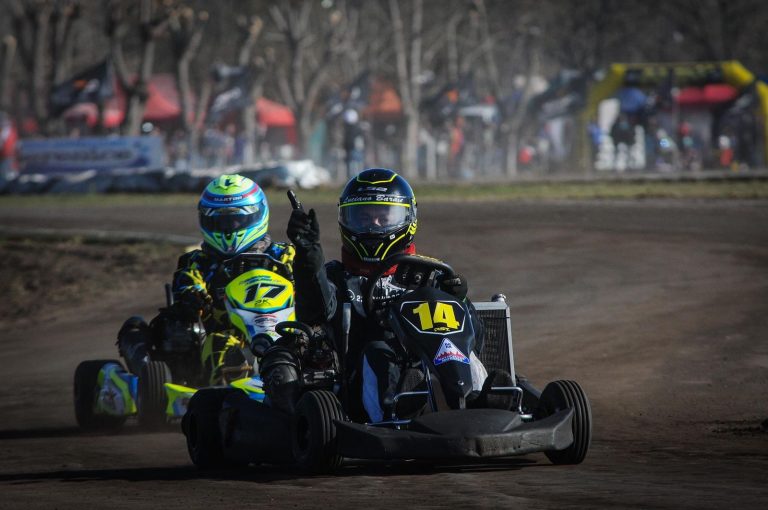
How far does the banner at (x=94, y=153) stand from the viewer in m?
34.7

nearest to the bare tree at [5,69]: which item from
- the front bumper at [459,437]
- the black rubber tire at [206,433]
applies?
the black rubber tire at [206,433]

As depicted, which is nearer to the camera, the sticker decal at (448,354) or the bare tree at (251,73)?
the sticker decal at (448,354)

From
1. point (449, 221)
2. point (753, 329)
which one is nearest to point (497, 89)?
point (449, 221)

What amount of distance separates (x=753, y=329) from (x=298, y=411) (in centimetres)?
623

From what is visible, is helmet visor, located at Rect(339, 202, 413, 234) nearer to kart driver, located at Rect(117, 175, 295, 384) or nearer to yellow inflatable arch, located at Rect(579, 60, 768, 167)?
kart driver, located at Rect(117, 175, 295, 384)

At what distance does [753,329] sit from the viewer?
1168 centimetres

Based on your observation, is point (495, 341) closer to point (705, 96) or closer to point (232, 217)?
point (232, 217)

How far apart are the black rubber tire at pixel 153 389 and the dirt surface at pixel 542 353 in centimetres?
19

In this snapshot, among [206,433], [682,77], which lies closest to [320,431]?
[206,433]

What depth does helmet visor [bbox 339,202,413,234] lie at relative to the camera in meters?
7.08

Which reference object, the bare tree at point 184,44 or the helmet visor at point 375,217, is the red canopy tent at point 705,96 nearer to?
the bare tree at point 184,44

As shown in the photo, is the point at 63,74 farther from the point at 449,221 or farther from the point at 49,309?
the point at 49,309

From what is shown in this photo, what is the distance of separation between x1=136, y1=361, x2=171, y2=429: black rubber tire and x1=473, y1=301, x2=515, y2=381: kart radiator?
2.85 m

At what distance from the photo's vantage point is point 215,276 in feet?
30.8
